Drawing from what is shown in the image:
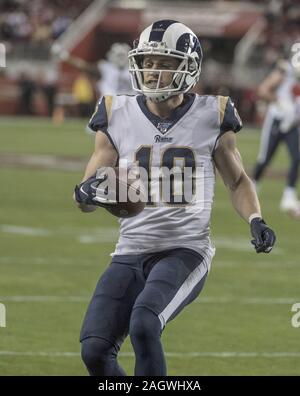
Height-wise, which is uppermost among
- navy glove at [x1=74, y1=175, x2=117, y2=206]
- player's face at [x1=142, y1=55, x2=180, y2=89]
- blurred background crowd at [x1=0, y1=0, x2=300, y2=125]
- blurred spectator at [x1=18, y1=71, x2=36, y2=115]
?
blurred background crowd at [x1=0, y1=0, x2=300, y2=125]

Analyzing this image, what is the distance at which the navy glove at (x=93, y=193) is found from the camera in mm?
5109

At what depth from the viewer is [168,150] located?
18.2ft

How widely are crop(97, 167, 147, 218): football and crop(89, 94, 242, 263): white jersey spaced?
24cm

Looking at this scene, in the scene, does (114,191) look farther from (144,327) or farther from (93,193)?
(144,327)

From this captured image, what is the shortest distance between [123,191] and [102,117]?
564 millimetres

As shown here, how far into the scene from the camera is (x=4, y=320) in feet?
25.6

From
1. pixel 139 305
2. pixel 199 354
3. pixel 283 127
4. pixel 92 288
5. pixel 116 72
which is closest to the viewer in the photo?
pixel 139 305

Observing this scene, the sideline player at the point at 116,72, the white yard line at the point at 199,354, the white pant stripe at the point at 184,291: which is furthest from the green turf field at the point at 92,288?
the sideline player at the point at 116,72

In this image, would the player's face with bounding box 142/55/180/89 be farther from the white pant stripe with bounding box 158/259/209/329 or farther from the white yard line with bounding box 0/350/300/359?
the white yard line with bounding box 0/350/300/359

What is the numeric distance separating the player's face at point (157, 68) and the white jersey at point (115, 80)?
63.4 ft

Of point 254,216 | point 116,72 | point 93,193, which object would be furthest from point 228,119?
point 116,72

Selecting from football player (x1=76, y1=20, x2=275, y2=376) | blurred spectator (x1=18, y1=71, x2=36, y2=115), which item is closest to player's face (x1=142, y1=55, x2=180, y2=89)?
football player (x1=76, y1=20, x2=275, y2=376)

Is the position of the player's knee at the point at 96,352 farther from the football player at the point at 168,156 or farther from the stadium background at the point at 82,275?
the stadium background at the point at 82,275

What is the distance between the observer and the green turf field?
272 inches
